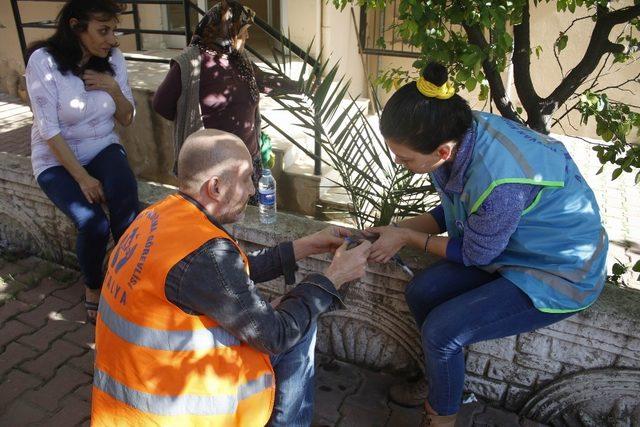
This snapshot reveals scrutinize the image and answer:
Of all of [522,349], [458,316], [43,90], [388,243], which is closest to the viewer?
[458,316]

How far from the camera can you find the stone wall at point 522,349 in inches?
85.6

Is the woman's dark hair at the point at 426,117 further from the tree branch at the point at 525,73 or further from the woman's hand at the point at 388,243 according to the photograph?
the tree branch at the point at 525,73

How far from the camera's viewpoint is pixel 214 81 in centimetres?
311

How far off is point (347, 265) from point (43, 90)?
1.83 m

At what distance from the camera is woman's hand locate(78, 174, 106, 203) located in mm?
2852

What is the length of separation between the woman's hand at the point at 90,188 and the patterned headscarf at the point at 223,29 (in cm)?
96

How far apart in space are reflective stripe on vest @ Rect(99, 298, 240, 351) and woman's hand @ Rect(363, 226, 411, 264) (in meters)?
0.79

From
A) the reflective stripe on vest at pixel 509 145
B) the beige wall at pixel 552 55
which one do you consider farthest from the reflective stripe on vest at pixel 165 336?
the beige wall at pixel 552 55

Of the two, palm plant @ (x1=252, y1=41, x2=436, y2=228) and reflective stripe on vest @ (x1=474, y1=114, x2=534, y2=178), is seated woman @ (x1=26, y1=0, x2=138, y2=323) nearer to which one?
palm plant @ (x1=252, y1=41, x2=436, y2=228)

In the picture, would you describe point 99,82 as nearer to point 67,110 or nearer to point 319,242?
point 67,110

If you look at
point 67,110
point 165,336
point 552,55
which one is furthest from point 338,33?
point 165,336

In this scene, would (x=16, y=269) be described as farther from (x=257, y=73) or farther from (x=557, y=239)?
(x=557, y=239)

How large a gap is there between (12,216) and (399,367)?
271 cm

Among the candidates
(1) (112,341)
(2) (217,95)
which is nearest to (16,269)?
(2) (217,95)
